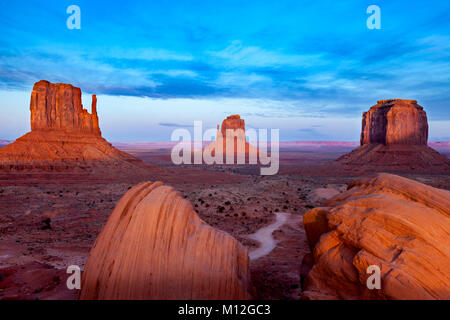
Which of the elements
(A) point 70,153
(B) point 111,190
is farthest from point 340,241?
(A) point 70,153

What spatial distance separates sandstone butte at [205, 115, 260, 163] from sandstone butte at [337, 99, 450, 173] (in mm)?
62725

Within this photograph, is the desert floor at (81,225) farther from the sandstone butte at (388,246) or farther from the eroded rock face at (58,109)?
the eroded rock face at (58,109)

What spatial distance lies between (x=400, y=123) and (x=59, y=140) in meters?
80.3

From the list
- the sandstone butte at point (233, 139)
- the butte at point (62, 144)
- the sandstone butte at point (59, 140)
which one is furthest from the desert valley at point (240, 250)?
the sandstone butte at point (233, 139)

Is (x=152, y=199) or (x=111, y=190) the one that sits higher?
(x=152, y=199)

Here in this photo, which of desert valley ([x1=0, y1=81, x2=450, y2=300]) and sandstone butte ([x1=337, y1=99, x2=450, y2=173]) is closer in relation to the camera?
desert valley ([x1=0, y1=81, x2=450, y2=300])

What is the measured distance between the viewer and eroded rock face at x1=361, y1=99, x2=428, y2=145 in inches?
2817

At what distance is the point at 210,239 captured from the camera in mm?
8664

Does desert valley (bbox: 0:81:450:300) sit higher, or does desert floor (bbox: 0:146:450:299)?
desert valley (bbox: 0:81:450:300)

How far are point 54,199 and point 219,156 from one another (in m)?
96.1

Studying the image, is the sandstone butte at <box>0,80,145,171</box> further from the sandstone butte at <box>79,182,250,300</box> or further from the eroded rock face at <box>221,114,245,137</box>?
the eroded rock face at <box>221,114,245,137</box>

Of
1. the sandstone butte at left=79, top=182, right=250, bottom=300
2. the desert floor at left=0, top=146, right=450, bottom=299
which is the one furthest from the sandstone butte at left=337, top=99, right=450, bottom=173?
the sandstone butte at left=79, top=182, right=250, bottom=300
